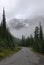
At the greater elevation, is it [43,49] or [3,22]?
[3,22]

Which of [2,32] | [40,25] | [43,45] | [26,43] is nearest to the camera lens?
[43,45]

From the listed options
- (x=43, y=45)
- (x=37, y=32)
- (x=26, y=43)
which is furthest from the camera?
(x=26, y=43)

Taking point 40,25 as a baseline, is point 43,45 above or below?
below

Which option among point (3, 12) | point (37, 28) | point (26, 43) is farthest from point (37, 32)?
point (26, 43)

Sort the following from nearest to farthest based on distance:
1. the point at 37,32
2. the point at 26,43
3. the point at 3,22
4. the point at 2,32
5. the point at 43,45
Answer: the point at 43,45
the point at 2,32
the point at 3,22
the point at 37,32
the point at 26,43

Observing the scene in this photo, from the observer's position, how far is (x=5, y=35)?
80.0 meters

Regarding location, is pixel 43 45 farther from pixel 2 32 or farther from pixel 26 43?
pixel 26 43

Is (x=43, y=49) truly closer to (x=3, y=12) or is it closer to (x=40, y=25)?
(x=3, y=12)

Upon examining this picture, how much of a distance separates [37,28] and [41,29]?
3420mm

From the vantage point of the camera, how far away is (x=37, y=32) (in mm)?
117500

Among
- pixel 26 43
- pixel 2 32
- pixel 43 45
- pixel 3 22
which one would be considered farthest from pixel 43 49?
pixel 26 43

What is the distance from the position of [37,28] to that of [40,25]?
6545mm

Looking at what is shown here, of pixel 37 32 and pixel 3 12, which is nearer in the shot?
pixel 3 12

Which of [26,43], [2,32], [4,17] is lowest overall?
[26,43]
